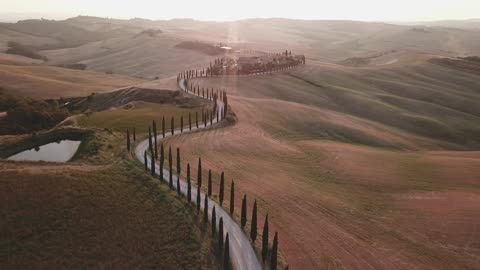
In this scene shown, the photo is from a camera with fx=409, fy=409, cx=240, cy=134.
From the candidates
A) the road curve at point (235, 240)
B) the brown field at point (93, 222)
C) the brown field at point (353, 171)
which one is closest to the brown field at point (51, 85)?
the brown field at point (353, 171)

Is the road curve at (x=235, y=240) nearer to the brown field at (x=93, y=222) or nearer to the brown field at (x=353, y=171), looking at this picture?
the brown field at (x=93, y=222)

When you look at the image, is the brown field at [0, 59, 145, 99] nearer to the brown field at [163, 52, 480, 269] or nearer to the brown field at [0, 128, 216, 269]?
the brown field at [163, 52, 480, 269]

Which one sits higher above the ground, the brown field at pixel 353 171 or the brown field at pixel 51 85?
the brown field at pixel 51 85

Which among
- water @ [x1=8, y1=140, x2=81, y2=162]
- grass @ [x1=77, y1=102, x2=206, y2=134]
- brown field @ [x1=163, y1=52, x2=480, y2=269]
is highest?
grass @ [x1=77, y1=102, x2=206, y2=134]

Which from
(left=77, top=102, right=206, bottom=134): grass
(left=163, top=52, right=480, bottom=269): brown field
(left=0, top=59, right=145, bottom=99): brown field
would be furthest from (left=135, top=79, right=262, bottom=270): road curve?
(left=0, top=59, right=145, bottom=99): brown field

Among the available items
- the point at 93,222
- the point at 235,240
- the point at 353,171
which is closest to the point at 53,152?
the point at 93,222

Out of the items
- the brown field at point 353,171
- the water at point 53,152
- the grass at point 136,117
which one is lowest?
the brown field at point 353,171

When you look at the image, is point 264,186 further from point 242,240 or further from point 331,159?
point 331,159
